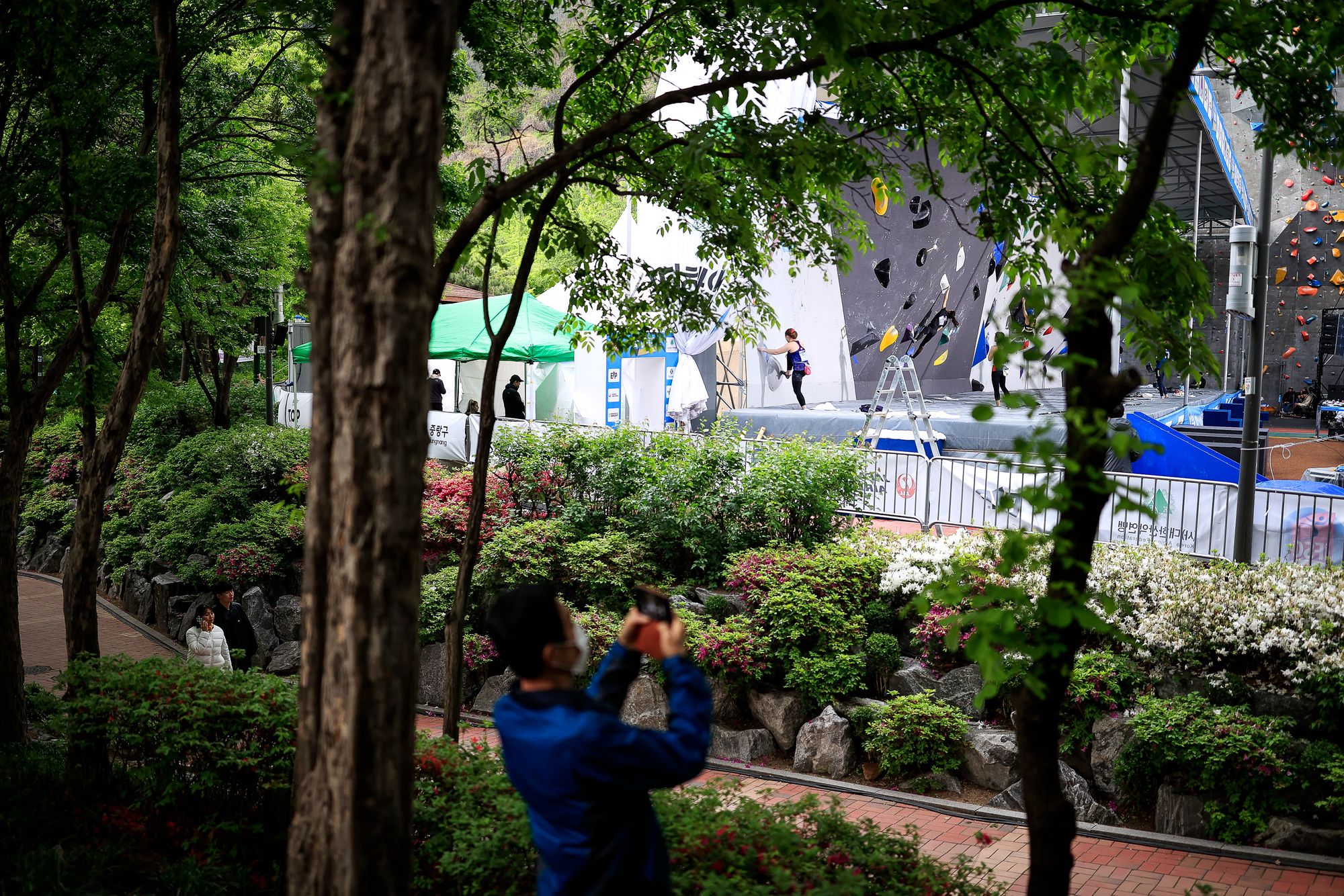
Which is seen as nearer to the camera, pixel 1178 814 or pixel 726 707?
pixel 1178 814

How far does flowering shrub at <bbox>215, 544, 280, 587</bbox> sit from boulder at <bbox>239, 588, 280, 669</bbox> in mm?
205

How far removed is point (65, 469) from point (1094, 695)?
19.9 metres

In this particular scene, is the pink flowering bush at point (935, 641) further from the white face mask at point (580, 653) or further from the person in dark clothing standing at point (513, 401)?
the person in dark clothing standing at point (513, 401)

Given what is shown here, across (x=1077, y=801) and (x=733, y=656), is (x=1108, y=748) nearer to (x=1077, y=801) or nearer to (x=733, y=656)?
(x=1077, y=801)

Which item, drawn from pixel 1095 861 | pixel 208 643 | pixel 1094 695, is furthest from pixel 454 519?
pixel 1095 861

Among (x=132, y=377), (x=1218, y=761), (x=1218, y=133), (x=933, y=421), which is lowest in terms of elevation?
(x=1218, y=761)

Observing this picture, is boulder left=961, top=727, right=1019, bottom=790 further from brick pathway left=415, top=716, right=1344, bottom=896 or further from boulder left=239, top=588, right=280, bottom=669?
boulder left=239, top=588, right=280, bottom=669

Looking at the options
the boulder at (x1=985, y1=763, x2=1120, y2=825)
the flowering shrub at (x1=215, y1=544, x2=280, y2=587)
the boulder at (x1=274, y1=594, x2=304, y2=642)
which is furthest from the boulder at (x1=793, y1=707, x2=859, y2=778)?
the flowering shrub at (x1=215, y1=544, x2=280, y2=587)

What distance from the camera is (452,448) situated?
55.8 ft

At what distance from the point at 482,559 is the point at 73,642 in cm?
478

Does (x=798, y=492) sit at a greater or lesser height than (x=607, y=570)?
greater

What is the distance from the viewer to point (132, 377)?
6941mm

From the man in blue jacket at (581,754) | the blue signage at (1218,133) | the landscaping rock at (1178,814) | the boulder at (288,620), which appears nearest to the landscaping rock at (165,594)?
the boulder at (288,620)

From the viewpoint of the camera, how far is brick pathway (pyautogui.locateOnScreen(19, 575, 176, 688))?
42.4 ft
